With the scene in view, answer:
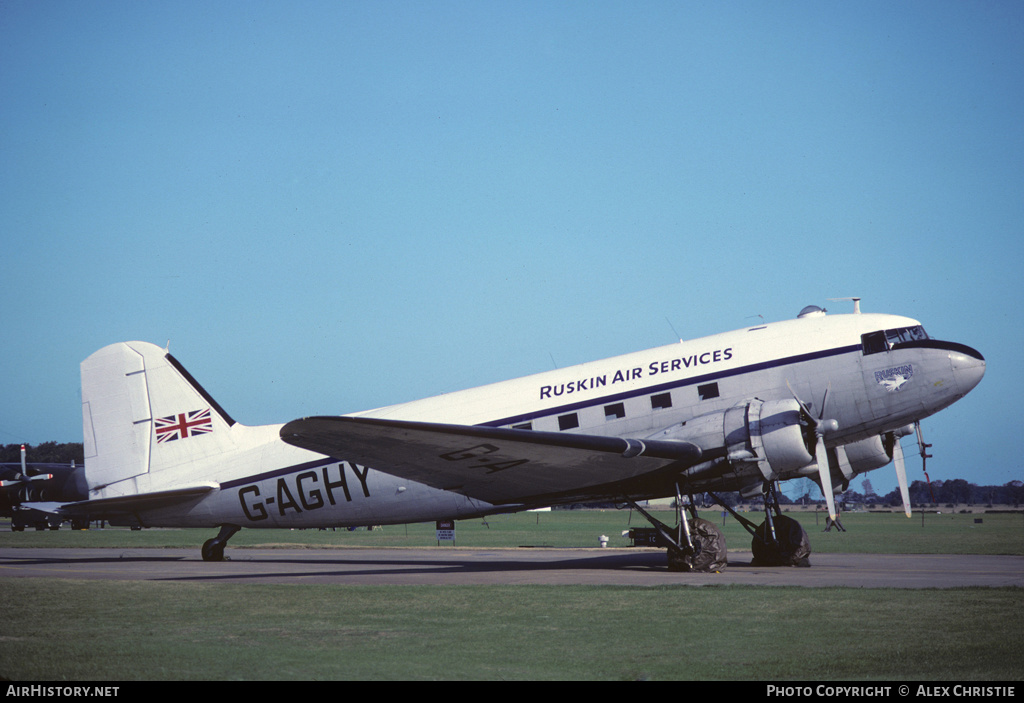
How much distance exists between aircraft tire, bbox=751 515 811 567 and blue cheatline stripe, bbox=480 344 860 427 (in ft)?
13.2

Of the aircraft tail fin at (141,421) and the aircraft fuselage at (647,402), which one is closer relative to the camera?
the aircraft fuselage at (647,402)

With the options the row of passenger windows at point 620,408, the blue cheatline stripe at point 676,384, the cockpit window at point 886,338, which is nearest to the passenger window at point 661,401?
the row of passenger windows at point 620,408

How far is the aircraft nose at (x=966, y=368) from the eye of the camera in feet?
58.4

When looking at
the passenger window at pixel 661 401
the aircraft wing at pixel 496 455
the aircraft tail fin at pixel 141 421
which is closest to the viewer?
the aircraft wing at pixel 496 455

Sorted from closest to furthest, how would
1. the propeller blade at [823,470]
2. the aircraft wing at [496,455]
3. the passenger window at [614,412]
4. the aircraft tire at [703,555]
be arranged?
the aircraft wing at [496,455] < the propeller blade at [823,470] < the aircraft tire at [703,555] < the passenger window at [614,412]

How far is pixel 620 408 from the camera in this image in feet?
62.9

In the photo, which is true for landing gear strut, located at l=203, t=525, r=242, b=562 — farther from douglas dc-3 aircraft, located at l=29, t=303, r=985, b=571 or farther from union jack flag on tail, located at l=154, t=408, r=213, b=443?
union jack flag on tail, located at l=154, t=408, r=213, b=443

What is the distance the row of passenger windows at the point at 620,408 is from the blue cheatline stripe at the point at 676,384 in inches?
4.4

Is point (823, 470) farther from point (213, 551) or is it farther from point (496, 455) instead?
point (213, 551)

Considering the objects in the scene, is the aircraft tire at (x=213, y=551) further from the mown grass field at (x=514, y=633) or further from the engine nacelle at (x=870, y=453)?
the engine nacelle at (x=870, y=453)

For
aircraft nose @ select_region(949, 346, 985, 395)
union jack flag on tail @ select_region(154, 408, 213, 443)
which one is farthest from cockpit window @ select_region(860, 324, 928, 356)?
union jack flag on tail @ select_region(154, 408, 213, 443)

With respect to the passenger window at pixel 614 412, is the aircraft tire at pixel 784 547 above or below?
below

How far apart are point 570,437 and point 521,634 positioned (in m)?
6.43

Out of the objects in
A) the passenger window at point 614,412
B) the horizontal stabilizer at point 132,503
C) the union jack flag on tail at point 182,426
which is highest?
the union jack flag on tail at point 182,426
